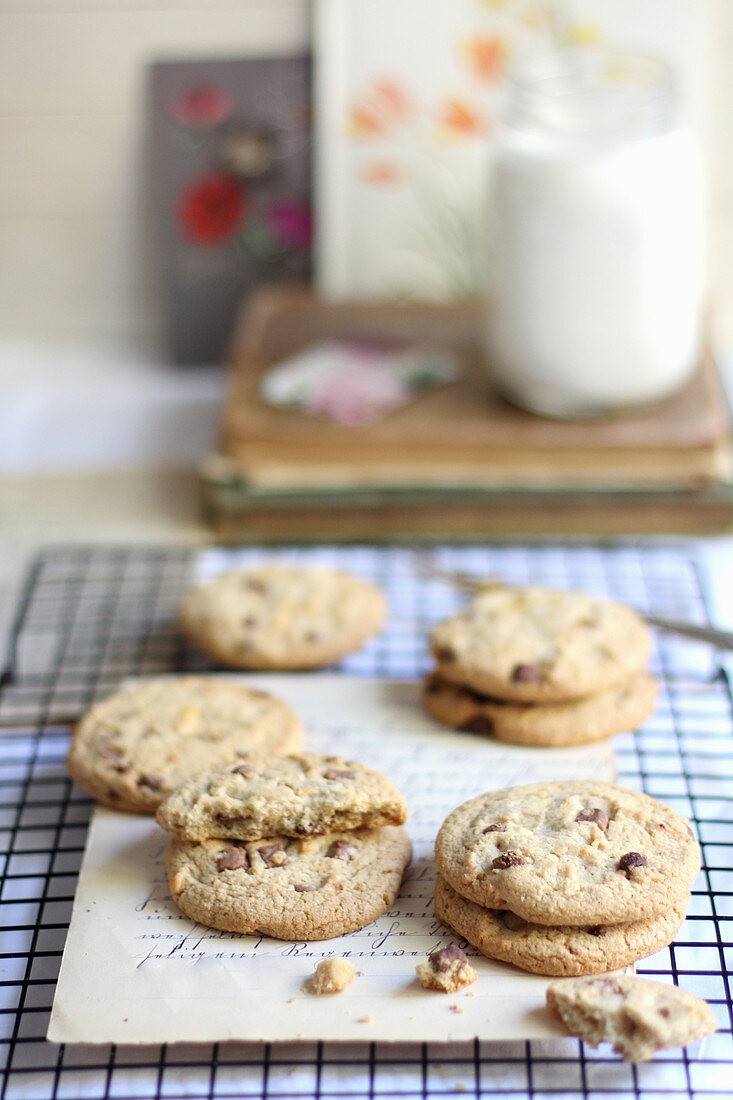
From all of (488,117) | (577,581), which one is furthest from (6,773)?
(488,117)

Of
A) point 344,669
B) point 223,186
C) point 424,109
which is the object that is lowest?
point 344,669

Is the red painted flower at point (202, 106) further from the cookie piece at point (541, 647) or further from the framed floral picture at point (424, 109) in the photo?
the cookie piece at point (541, 647)

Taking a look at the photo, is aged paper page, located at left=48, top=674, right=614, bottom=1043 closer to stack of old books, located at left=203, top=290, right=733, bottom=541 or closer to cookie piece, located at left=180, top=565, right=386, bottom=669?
cookie piece, located at left=180, top=565, right=386, bottom=669

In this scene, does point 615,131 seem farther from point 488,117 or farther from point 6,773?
point 6,773

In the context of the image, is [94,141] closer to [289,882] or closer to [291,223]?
[291,223]

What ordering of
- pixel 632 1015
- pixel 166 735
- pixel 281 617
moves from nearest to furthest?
1. pixel 632 1015
2. pixel 166 735
3. pixel 281 617

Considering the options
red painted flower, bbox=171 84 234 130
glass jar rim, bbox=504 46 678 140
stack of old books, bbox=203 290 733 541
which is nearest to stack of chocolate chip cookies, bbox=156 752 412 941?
A: stack of old books, bbox=203 290 733 541

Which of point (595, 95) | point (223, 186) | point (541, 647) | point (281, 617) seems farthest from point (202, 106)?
point (541, 647)
